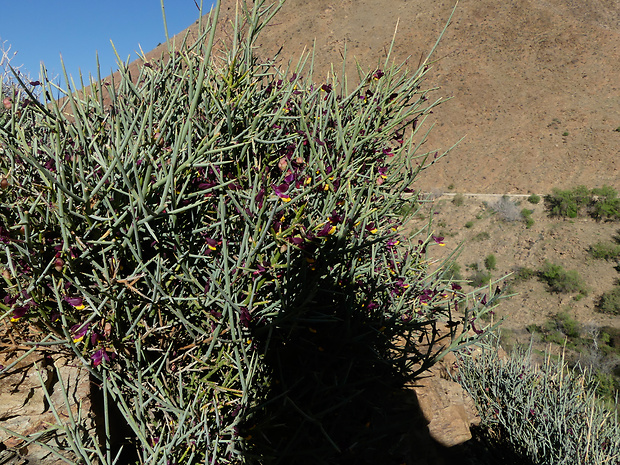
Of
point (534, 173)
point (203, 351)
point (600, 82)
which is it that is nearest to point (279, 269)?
point (203, 351)

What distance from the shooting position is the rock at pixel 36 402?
1.34m

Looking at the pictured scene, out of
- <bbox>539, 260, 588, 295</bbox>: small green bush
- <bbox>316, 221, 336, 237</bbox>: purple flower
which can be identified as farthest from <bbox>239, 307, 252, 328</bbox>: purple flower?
<bbox>539, 260, 588, 295</bbox>: small green bush

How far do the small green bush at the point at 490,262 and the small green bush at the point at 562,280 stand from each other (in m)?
1.57

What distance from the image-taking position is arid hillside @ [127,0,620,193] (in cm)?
2189

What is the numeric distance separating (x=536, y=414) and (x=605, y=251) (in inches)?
514

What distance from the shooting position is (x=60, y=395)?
140 cm

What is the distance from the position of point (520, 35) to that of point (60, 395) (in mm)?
36280

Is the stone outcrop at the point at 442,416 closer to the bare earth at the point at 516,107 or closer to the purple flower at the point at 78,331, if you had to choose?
the purple flower at the point at 78,331

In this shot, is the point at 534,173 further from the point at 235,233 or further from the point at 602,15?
the point at 235,233

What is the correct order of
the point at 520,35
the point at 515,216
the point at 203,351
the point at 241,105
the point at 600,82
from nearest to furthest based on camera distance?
1. the point at 203,351
2. the point at 241,105
3. the point at 515,216
4. the point at 600,82
5. the point at 520,35

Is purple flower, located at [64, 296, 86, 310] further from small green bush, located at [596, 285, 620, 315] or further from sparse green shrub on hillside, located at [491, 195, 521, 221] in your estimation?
sparse green shrub on hillside, located at [491, 195, 521, 221]

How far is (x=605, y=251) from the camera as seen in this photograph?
46.2 feet

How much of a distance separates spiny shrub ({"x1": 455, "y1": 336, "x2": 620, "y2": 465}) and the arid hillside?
16.6 m

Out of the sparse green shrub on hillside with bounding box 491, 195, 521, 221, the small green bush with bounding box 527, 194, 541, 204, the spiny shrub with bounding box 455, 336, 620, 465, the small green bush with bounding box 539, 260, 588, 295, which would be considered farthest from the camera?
the small green bush with bounding box 527, 194, 541, 204
